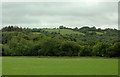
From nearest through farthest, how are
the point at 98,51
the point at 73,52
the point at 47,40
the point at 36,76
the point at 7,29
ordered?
1. the point at 36,76
2. the point at 98,51
3. the point at 73,52
4. the point at 47,40
5. the point at 7,29

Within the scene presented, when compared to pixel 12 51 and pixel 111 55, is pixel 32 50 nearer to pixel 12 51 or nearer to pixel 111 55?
pixel 12 51

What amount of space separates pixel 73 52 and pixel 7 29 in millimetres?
92250

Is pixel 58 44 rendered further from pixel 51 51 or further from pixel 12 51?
pixel 12 51

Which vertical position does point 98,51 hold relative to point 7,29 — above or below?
below

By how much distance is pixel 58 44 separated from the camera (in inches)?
3681

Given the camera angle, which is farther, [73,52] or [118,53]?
[73,52]

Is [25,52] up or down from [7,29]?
down

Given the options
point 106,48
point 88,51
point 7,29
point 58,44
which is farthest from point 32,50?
point 7,29

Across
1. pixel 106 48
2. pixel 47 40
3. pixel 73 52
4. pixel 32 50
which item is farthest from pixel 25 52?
pixel 106 48

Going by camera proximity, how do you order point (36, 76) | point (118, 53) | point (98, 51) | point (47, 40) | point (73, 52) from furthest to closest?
1. point (47, 40)
2. point (73, 52)
3. point (98, 51)
4. point (118, 53)
5. point (36, 76)

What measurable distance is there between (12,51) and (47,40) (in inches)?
641

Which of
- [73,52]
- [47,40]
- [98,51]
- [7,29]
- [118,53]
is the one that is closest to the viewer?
[118,53]

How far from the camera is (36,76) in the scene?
917 inches

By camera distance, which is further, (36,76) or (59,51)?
(59,51)
